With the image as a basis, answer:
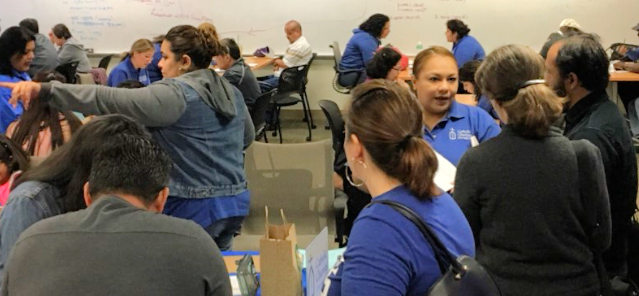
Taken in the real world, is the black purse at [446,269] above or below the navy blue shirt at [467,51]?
above

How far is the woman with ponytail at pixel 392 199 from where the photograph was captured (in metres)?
1.14

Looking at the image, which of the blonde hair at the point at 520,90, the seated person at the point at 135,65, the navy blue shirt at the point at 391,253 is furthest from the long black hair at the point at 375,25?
the navy blue shirt at the point at 391,253

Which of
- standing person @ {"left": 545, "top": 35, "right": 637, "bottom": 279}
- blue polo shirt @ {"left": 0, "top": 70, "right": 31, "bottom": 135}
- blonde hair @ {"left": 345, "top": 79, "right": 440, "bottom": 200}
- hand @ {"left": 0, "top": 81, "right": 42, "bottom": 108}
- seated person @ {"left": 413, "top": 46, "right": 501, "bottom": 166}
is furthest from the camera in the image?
blue polo shirt @ {"left": 0, "top": 70, "right": 31, "bottom": 135}

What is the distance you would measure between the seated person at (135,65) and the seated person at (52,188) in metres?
3.22

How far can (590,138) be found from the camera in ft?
6.51

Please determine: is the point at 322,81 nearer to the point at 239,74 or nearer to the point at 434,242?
the point at 239,74

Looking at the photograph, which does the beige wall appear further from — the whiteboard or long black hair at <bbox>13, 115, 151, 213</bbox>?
long black hair at <bbox>13, 115, 151, 213</bbox>

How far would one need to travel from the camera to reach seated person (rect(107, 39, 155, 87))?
473 centimetres

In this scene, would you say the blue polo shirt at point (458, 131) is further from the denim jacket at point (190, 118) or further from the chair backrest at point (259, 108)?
the chair backrest at point (259, 108)

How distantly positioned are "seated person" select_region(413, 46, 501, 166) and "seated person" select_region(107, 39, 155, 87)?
292cm

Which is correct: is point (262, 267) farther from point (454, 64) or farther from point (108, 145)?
point (454, 64)

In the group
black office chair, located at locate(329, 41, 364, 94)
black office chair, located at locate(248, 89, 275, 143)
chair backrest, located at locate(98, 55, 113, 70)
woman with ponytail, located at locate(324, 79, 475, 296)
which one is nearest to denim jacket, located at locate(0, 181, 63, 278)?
woman with ponytail, located at locate(324, 79, 475, 296)

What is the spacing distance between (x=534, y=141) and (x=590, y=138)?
469 millimetres

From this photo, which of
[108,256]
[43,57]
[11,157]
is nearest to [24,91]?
[11,157]
